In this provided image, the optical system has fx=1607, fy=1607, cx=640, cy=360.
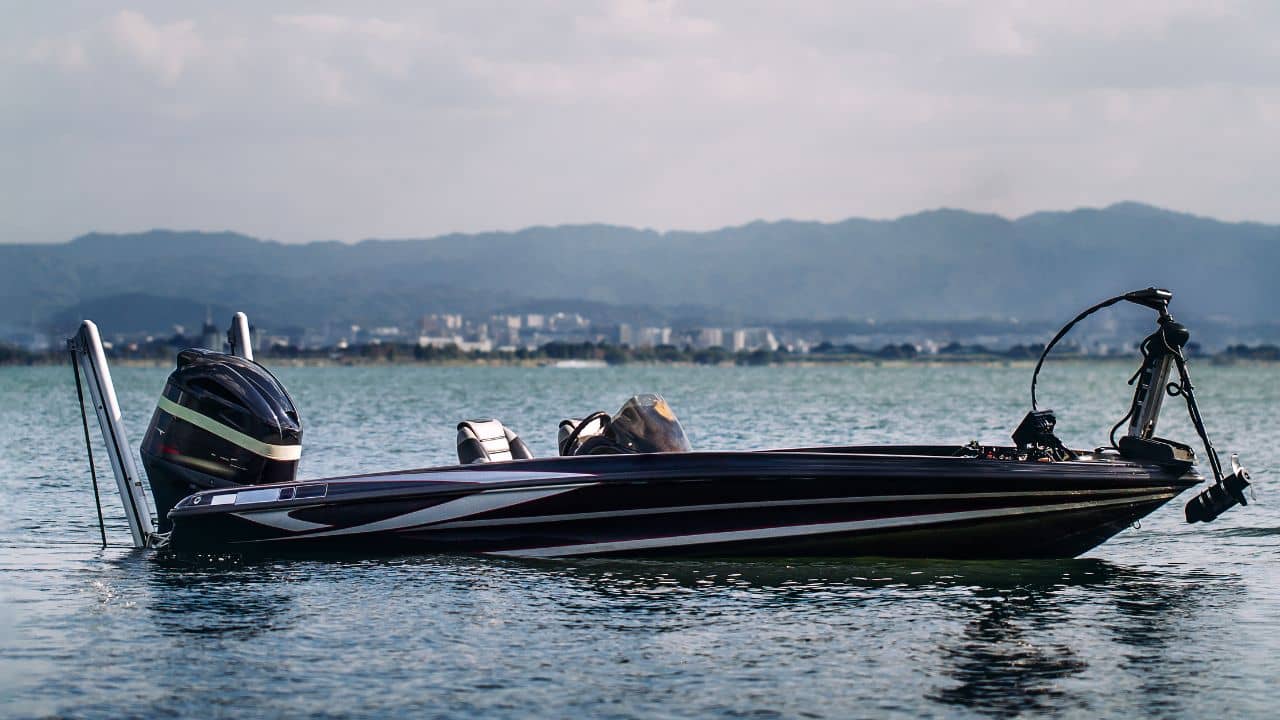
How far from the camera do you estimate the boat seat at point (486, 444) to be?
1414 centimetres

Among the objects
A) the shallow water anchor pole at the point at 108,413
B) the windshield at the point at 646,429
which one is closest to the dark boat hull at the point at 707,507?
the windshield at the point at 646,429

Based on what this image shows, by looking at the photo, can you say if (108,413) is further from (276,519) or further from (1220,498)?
(1220,498)

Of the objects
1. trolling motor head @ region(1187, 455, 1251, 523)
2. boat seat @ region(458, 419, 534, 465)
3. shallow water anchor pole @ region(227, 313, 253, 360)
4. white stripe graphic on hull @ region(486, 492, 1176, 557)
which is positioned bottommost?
white stripe graphic on hull @ region(486, 492, 1176, 557)

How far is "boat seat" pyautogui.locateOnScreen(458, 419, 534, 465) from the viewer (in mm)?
14141

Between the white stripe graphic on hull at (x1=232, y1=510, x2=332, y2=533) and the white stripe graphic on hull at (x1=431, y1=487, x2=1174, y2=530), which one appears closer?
the white stripe graphic on hull at (x1=431, y1=487, x2=1174, y2=530)

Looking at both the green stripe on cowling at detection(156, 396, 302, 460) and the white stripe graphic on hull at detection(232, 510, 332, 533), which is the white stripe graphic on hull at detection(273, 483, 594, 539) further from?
the green stripe on cowling at detection(156, 396, 302, 460)

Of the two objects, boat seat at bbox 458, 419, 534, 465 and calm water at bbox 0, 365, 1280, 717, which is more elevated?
boat seat at bbox 458, 419, 534, 465

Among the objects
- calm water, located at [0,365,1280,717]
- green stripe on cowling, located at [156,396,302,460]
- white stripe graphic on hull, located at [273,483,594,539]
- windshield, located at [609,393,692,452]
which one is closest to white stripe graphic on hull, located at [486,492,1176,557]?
calm water, located at [0,365,1280,717]

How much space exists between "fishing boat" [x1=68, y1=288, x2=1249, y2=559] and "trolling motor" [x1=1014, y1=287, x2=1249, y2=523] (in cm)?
2

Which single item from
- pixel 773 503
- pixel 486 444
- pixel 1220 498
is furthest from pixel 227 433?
pixel 1220 498

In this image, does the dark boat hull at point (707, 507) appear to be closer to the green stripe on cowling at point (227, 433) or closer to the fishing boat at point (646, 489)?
the fishing boat at point (646, 489)

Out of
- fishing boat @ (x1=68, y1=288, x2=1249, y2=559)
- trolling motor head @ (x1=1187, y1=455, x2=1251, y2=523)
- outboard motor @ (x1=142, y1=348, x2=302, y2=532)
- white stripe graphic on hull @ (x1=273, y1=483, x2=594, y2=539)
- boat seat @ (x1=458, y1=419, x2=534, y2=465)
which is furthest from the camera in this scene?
boat seat @ (x1=458, y1=419, x2=534, y2=465)

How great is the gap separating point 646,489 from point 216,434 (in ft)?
12.4

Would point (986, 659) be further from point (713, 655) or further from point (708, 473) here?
point (708, 473)
